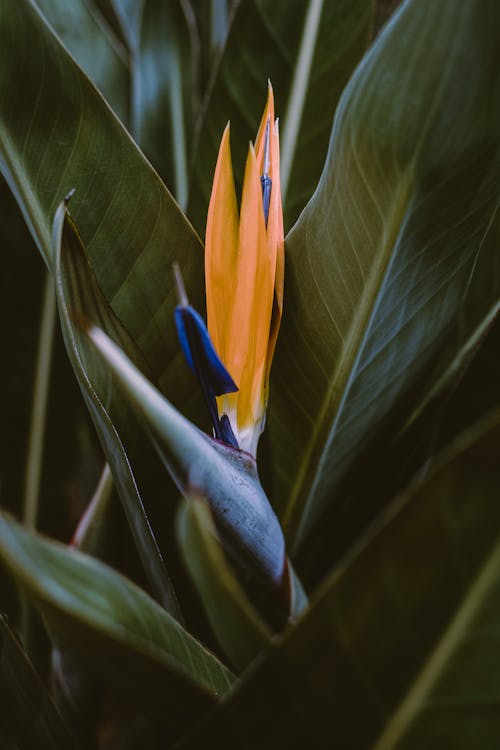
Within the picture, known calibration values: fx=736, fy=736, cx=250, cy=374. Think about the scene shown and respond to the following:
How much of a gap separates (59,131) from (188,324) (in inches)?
7.2

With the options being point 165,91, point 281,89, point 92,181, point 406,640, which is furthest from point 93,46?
point 406,640

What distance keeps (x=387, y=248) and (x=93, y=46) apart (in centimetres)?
45

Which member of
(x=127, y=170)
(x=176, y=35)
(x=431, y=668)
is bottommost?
(x=431, y=668)

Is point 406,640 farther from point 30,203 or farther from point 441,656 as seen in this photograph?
point 30,203

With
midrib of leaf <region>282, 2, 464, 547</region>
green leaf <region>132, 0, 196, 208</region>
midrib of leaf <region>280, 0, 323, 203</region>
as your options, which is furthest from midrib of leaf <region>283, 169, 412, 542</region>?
green leaf <region>132, 0, 196, 208</region>

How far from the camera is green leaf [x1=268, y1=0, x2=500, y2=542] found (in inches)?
12.4

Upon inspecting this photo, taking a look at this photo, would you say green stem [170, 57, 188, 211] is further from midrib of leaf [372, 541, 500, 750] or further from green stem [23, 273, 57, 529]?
midrib of leaf [372, 541, 500, 750]

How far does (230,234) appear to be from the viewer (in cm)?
40

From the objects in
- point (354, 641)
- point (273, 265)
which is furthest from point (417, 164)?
point (354, 641)

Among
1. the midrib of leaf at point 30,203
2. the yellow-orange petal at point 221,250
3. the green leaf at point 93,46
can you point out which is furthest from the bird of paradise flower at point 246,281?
the green leaf at point 93,46

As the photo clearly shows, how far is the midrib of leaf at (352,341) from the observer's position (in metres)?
0.32

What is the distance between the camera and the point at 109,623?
0.91ft

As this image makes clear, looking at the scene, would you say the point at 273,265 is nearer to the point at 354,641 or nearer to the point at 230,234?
the point at 230,234

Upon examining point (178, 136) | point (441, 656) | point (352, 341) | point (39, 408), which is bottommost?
point (441, 656)
